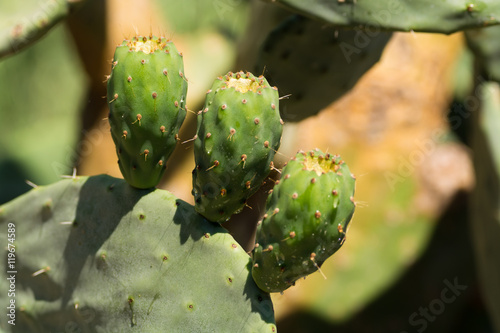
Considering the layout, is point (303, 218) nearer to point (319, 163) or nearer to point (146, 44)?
point (319, 163)

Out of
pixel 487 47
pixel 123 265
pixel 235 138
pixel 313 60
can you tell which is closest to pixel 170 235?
pixel 123 265

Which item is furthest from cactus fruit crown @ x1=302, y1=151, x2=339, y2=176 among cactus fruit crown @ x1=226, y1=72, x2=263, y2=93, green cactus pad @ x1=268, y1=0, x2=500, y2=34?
green cactus pad @ x1=268, y1=0, x2=500, y2=34

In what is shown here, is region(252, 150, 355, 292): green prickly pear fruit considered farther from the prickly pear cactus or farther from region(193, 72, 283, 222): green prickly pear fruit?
the prickly pear cactus

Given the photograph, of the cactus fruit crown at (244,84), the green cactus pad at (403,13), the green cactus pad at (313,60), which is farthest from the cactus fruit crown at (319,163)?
the green cactus pad at (313,60)

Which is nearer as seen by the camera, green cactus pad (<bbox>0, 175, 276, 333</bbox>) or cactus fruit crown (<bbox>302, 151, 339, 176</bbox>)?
cactus fruit crown (<bbox>302, 151, 339, 176</bbox>)

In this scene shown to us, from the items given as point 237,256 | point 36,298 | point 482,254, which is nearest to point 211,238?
point 237,256

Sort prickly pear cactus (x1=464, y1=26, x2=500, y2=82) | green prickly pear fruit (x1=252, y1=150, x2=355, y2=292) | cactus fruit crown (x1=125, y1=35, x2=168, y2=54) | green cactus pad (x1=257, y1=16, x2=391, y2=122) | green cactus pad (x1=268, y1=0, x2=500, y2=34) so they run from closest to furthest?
green prickly pear fruit (x1=252, y1=150, x2=355, y2=292) → cactus fruit crown (x1=125, y1=35, x2=168, y2=54) → green cactus pad (x1=268, y1=0, x2=500, y2=34) → green cactus pad (x1=257, y1=16, x2=391, y2=122) → prickly pear cactus (x1=464, y1=26, x2=500, y2=82)

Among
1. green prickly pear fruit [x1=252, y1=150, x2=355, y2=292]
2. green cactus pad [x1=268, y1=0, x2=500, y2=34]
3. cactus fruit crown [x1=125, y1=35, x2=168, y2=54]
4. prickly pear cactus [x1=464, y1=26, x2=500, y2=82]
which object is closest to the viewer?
green prickly pear fruit [x1=252, y1=150, x2=355, y2=292]
